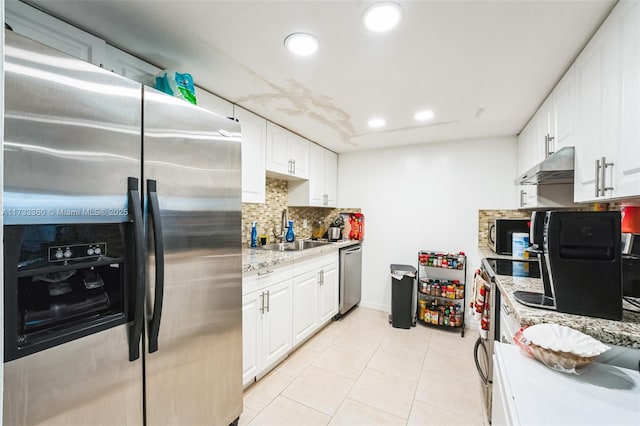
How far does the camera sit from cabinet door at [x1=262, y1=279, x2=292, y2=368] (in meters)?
2.05

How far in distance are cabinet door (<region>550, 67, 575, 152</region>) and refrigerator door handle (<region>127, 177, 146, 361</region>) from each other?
221cm

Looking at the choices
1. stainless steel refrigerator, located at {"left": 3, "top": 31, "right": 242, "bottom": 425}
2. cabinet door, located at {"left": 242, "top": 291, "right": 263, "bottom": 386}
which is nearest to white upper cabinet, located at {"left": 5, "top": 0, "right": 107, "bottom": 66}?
stainless steel refrigerator, located at {"left": 3, "top": 31, "right": 242, "bottom": 425}

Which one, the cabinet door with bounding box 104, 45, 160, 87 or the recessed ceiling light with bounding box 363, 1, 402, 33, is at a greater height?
the recessed ceiling light with bounding box 363, 1, 402, 33

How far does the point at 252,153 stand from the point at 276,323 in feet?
4.67

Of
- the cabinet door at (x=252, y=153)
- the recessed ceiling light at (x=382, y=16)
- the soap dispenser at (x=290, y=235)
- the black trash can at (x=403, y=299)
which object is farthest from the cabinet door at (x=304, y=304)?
the recessed ceiling light at (x=382, y=16)

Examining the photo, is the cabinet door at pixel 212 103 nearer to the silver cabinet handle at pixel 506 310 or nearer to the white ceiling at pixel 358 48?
the white ceiling at pixel 358 48

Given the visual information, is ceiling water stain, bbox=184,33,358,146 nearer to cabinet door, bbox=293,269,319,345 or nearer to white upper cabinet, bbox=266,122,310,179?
white upper cabinet, bbox=266,122,310,179

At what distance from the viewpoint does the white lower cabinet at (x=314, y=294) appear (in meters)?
2.46

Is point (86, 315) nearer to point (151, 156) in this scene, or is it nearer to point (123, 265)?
point (123, 265)

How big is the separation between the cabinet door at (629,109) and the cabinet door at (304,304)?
81.8 inches

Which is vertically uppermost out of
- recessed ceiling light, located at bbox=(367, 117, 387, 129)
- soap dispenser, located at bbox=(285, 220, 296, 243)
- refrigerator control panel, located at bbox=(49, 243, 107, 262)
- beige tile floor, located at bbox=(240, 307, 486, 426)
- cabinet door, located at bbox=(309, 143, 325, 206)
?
recessed ceiling light, located at bbox=(367, 117, 387, 129)

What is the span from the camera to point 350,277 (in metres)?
3.40

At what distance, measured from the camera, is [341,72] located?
169cm

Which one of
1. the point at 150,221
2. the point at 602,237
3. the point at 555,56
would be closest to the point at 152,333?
the point at 150,221
